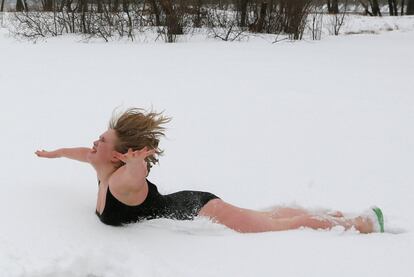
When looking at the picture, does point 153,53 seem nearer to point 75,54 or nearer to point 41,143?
point 75,54

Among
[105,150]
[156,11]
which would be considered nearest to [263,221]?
[105,150]

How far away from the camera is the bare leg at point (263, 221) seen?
205 cm

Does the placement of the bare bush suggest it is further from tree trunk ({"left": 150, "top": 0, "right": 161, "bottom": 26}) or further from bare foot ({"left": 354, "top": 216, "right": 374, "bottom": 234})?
bare foot ({"left": 354, "top": 216, "right": 374, "bottom": 234})

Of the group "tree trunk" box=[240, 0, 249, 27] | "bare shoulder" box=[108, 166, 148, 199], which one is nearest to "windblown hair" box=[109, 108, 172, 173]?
"bare shoulder" box=[108, 166, 148, 199]

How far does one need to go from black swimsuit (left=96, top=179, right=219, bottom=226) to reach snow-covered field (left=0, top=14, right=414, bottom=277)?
0.04 m

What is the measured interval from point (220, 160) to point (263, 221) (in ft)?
2.83

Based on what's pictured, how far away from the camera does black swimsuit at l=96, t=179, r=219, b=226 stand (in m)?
2.01

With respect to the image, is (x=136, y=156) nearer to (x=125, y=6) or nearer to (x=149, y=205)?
(x=149, y=205)

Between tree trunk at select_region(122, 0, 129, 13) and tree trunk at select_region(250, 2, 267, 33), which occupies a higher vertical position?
tree trunk at select_region(122, 0, 129, 13)

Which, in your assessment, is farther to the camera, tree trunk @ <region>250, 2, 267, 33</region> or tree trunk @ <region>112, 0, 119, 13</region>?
tree trunk @ <region>250, 2, 267, 33</region>

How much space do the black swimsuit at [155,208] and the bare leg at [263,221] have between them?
55 millimetres

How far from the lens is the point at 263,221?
208 cm

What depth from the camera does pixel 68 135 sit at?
10.6 ft

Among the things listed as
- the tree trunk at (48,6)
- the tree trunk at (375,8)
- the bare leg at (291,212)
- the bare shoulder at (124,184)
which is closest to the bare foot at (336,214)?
the bare leg at (291,212)
